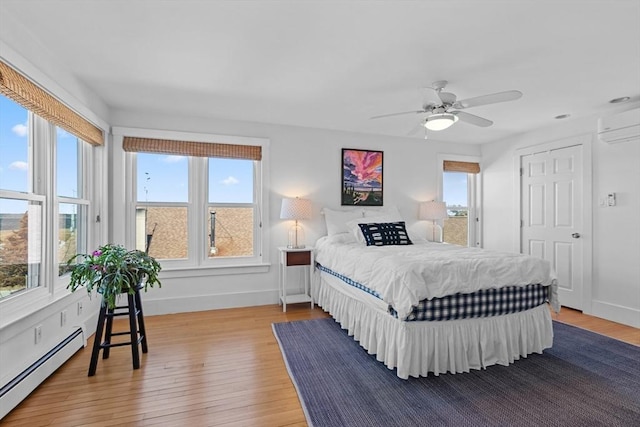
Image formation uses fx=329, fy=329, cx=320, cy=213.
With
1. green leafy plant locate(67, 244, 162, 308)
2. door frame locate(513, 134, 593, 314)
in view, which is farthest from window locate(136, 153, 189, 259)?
door frame locate(513, 134, 593, 314)

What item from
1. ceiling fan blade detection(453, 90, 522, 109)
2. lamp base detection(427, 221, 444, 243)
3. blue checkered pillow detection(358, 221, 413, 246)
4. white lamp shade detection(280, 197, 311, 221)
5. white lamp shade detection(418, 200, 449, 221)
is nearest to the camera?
ceiling fan blade detection(453, 90, 522, 109)

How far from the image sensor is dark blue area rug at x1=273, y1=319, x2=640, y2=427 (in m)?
1.88

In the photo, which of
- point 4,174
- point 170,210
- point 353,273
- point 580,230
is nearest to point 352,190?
point 353,273

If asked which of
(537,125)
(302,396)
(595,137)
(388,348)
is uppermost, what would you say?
(537,125)

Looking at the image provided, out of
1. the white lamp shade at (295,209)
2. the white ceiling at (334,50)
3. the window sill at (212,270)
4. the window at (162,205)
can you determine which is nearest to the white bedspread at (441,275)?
the white lamp shade at (295,209)

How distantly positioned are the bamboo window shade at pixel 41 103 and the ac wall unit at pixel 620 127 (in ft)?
17.1

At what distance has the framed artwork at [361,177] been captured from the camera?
15.0ft

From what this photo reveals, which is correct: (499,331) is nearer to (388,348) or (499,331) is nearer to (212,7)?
(388,348)

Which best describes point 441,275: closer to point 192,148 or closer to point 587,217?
point 587,217

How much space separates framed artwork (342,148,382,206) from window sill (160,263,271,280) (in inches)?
56.5

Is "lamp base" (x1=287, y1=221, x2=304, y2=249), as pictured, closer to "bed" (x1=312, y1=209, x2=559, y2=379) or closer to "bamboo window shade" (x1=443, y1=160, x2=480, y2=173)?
"bed" (x1=312, y1=209, x2=559, y2=379)

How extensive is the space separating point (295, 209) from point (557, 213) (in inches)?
132

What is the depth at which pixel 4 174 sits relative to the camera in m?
2.10

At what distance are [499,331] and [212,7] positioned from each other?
2.93 meters
